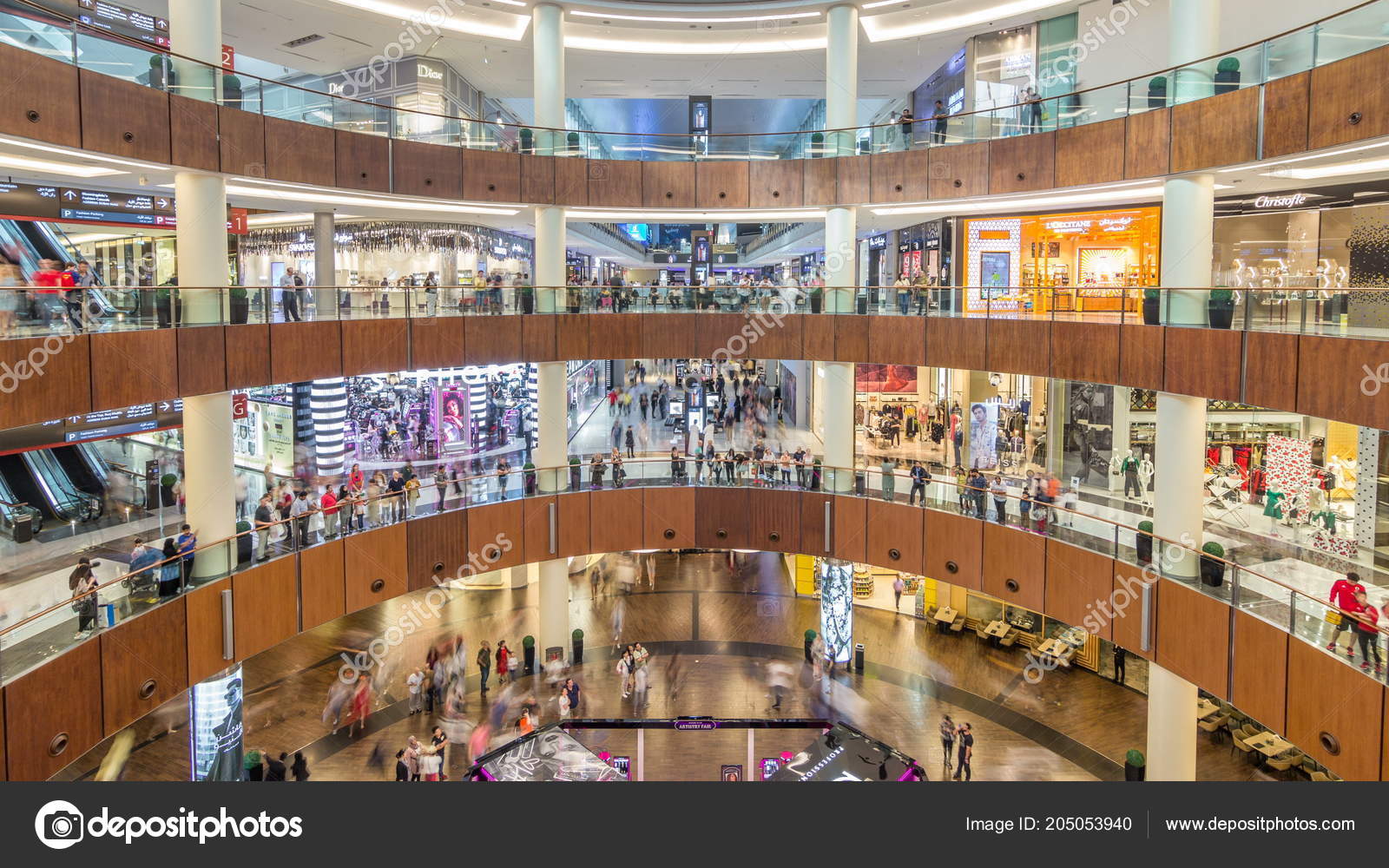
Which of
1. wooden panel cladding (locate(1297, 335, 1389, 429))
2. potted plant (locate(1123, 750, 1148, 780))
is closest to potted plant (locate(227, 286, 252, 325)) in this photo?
wooden panel cladding (locate(1297, 335, 1389, 429))

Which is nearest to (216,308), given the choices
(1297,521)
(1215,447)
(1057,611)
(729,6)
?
(729,6)

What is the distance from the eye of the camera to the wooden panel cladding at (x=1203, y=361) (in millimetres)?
13930

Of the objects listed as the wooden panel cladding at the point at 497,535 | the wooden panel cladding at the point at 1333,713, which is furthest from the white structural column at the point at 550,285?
the wooden panel cladding at the point at 1333,713

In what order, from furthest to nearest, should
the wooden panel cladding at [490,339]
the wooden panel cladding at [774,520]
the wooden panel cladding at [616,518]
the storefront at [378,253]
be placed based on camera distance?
the storefront at [378,253], the wooden panel cladding at [616,518], the wooden panel cladding at [774,520], the wooden panel cladding at [490,339]

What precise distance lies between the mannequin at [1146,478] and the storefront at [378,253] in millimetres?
18256

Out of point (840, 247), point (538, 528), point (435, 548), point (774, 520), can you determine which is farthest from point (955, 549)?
point (435, 548)

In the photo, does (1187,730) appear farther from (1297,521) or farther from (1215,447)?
(1215,447)

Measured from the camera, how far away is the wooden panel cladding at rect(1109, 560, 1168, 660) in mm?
14891

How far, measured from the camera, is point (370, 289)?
17.9 meters

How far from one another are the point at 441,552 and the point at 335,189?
793 centimetres

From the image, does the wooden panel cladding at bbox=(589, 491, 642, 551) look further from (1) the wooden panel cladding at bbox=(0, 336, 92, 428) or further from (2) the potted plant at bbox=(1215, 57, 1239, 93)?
(2) the potted plant at bbox=(1215, 57, 1239, 93)

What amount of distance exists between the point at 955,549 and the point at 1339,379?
8296mm

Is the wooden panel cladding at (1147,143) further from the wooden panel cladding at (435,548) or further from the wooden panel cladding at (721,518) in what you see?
the wooden panel cladding at (435,548)
